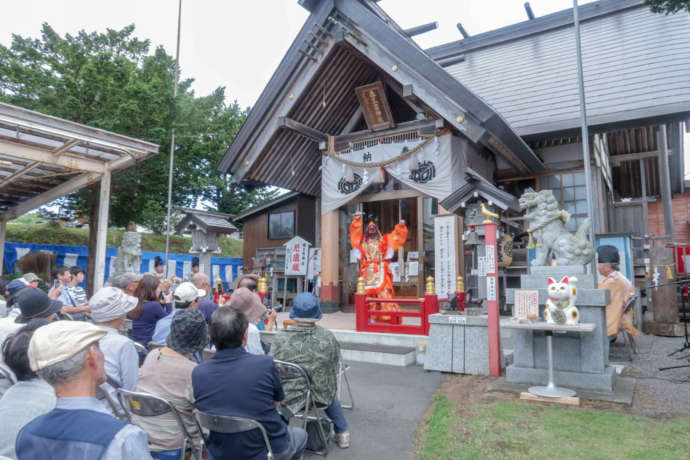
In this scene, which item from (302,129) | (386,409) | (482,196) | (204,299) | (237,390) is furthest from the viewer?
(302,129)

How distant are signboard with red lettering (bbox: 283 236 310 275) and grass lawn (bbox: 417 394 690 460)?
9403 millimetres

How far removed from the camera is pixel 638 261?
1031cm

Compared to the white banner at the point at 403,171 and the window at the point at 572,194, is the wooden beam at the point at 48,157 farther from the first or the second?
the window at the point at 572,194

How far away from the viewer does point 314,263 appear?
1356 cm

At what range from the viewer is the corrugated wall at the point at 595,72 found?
10.0 meters

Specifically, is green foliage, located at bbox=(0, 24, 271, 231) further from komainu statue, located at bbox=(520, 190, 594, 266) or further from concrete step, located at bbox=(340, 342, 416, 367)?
komainu statue, located at bbox=(520, 190, 594, 266)

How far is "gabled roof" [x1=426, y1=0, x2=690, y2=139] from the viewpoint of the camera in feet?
32.5

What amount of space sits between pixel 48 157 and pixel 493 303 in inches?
335

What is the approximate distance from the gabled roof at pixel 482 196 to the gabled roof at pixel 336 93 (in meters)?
1.89

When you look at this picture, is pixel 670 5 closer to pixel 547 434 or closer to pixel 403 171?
pixel 547 434

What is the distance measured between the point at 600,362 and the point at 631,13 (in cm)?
1269

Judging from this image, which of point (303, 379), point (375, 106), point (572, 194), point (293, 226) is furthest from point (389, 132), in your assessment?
point (303, 379)

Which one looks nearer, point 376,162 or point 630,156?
point 376,162

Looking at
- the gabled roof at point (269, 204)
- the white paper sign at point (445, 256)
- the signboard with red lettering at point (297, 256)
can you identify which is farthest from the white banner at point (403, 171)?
the gabled roof at point (269, 204)
